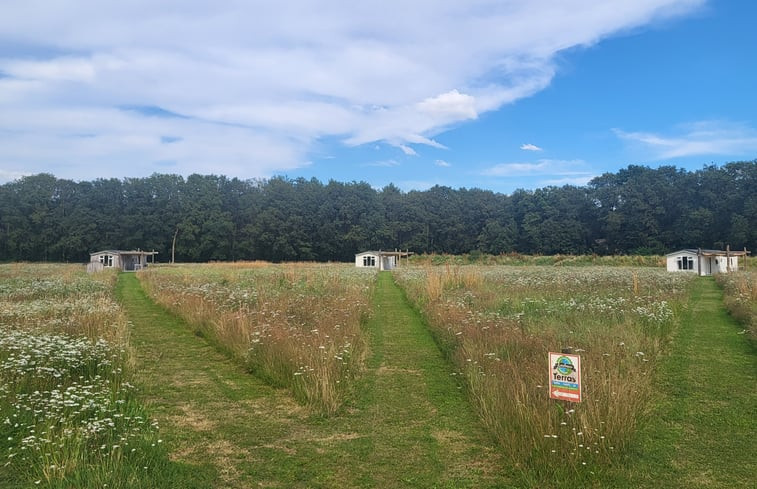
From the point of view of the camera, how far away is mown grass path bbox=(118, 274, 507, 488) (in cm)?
495

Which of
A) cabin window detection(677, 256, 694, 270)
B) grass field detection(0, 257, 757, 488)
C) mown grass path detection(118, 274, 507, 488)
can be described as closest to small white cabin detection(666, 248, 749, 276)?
cabin window detection(677, 256, 694, 270)

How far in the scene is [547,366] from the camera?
7141mm

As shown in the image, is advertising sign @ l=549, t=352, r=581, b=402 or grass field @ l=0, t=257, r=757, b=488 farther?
advertising sign @ l=549, t=352, r=581, b=402

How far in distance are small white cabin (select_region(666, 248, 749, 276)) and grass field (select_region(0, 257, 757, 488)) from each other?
120 ft

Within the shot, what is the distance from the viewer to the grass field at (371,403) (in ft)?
16.0

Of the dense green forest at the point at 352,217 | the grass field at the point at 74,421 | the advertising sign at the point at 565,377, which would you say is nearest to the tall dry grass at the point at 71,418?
the grass field at the point at 74,421

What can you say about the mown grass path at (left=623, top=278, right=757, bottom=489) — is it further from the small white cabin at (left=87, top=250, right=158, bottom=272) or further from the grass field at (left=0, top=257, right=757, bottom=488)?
the small white cabin at (left=87, top=250, right=158, bottom=272)

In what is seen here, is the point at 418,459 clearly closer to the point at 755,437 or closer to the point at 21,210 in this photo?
the point at 755,437

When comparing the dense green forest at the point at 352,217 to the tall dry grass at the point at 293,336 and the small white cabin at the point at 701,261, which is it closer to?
the small white cabin at the point at 701,261

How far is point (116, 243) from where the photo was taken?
7812 centimetres

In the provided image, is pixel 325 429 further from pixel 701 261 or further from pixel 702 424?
pixel 701 261

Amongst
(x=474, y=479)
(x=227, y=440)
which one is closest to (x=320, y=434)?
(x=227, y=440)

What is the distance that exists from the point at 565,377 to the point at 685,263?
4830 cm

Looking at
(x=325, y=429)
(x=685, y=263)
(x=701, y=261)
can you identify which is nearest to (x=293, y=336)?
(x=325, y=429)
